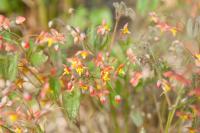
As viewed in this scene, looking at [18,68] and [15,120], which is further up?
[18,68]

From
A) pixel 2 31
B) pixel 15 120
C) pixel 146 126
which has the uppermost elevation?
pixel 2 31

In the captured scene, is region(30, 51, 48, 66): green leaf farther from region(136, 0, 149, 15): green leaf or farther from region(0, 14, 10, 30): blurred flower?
region(136, 0, 149, 15): green leaf

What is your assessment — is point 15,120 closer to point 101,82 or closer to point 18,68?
point 18,68

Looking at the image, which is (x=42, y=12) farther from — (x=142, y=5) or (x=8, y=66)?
(x=8, y=66)

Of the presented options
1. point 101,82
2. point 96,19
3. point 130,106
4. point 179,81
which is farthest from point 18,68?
point 96,19

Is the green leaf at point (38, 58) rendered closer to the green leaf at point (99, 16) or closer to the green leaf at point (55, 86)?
the green leaf at point (55, 86)

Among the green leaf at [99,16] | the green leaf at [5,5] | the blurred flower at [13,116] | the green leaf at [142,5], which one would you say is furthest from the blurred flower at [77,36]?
the green leaf at [5,5]
